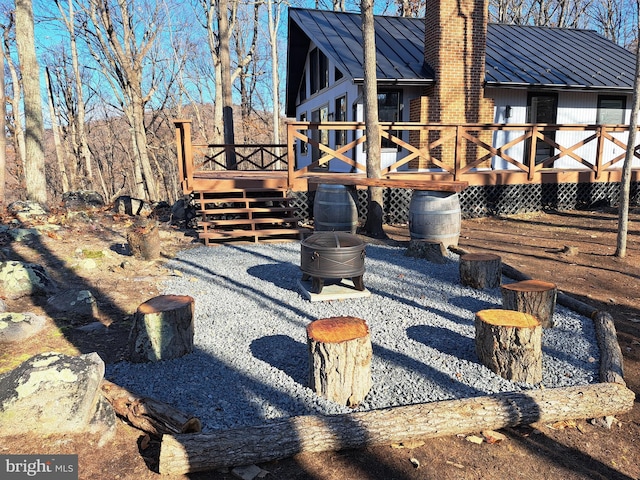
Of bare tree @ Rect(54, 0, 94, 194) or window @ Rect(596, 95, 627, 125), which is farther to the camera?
bare tree @ Rect(54, 0, 94, 194)

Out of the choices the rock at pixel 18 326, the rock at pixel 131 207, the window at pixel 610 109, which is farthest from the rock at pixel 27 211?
the window at pixel 610 109

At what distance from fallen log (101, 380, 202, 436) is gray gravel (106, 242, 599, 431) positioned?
22 centimetres

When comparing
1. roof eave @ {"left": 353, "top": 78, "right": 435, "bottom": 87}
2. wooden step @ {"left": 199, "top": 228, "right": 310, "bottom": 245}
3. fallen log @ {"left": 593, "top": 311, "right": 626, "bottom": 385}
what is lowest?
fallen log @ {"left": 593, "top": 311, "right": 626, "bottom": 385}

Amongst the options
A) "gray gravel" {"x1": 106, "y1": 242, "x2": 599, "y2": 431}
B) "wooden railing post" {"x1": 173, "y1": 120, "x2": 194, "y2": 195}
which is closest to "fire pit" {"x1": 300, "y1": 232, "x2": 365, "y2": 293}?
"gray gravel" {"x1": 106, "y1": 242, "x2": 599, "y2": 431}

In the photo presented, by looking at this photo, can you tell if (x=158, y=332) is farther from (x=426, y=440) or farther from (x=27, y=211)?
(x=27, y=211)

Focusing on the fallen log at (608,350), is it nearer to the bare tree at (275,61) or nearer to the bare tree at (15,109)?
the bare tree at (275,61)

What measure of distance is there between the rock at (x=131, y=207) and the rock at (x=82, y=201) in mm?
1109

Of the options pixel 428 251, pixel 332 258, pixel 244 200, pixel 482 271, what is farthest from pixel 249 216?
pixel 482 271

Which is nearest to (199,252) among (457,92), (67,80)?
(457,92)

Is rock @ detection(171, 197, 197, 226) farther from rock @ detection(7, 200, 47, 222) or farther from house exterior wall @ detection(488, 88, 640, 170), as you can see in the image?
house exterior wall @ detection(488, 88, 640, 170)

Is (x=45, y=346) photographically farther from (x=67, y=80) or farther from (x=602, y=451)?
(x=67, y=80)

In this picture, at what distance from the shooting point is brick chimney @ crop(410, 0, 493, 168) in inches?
457

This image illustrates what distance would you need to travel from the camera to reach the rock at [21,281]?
5.25m

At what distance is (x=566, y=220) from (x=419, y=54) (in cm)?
631
